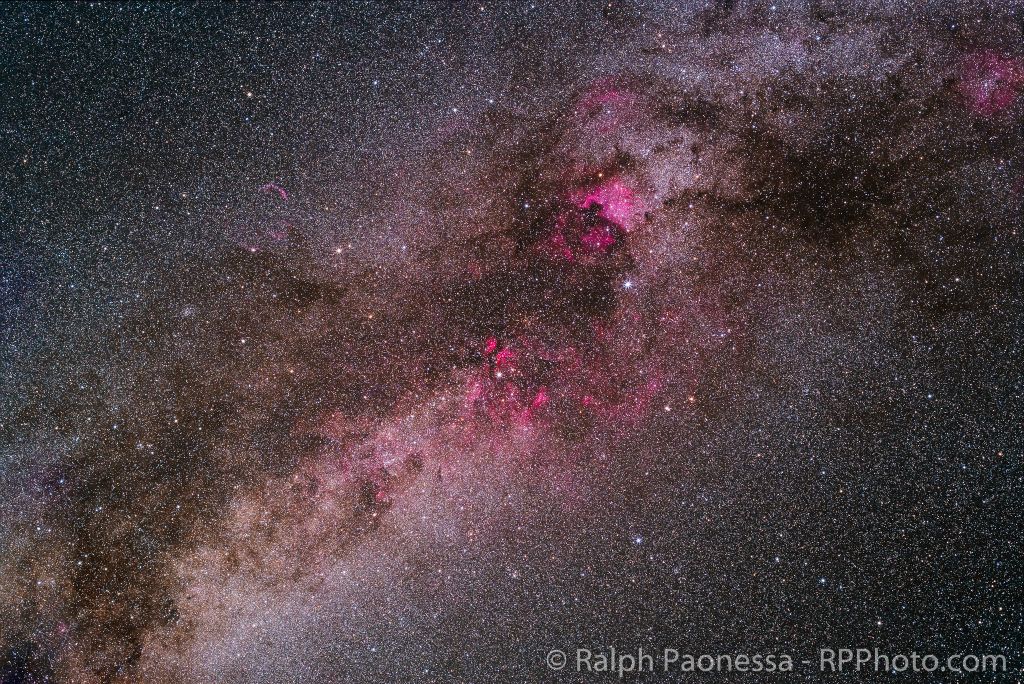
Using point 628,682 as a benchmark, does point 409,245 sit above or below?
above

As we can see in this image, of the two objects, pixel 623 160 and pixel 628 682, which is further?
pixel 628 682

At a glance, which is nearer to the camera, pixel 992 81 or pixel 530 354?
pixel 992 81

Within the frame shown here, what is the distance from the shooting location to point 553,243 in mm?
2359

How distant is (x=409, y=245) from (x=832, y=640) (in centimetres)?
284

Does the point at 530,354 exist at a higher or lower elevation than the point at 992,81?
lower

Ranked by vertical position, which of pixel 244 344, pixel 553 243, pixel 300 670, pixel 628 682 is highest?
pixel 553 243

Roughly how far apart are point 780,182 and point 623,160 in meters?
0.73

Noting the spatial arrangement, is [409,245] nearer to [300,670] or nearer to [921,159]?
[300,670]

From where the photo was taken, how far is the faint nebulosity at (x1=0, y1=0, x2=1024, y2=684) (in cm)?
229

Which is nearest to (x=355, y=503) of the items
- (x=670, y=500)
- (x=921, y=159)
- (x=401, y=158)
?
(x=670, y=500)

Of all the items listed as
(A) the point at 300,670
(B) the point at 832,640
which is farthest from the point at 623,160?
(A) the point at 300,670

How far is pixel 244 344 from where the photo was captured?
2396mm

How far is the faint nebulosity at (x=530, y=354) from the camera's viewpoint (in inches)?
90.1

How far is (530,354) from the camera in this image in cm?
238
